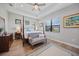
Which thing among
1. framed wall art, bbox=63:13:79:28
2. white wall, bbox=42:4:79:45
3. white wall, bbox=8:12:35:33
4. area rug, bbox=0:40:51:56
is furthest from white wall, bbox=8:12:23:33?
framed wall art, bbox=63:13:79:28

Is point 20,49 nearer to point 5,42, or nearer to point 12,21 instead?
point 5,42

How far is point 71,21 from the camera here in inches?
88.5

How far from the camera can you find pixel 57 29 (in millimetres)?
2373

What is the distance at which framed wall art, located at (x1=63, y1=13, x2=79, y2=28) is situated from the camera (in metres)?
2.19

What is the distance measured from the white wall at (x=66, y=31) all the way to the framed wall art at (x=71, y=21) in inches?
2.7

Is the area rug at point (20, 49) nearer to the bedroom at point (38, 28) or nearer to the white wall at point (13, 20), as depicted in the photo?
the bedroom at point (38, 28)

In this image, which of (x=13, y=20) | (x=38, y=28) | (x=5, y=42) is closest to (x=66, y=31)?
(x=38, y=28)

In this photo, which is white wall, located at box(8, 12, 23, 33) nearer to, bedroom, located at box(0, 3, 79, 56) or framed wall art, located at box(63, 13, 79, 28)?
bedroom, located at box(0, 3, 79, 56)

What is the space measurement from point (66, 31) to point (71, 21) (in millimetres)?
258

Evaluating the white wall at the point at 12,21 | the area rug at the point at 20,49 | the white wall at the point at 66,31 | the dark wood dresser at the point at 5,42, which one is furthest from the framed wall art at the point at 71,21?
the dark wood dresser at the point at 5,42

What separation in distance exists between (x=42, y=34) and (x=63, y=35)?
0.51m

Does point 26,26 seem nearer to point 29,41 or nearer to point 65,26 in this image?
point 29,41

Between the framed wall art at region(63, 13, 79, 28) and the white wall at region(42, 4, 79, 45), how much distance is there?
0.07 meters

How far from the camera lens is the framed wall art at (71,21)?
7.20 feet
